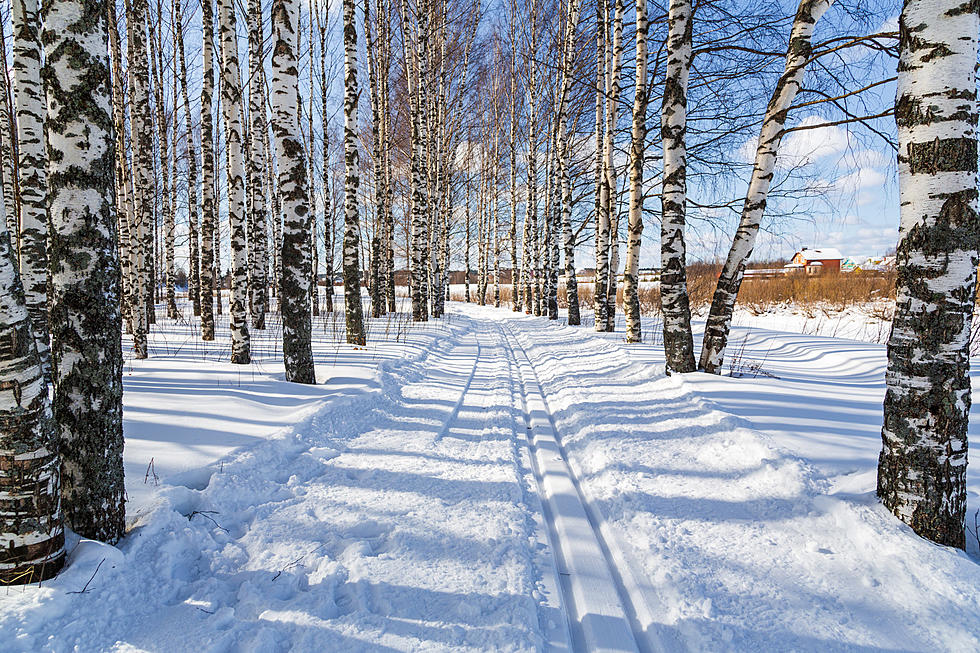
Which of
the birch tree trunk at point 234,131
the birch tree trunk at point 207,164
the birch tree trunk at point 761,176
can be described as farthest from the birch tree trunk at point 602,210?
the birch tree trunk at point 207,164

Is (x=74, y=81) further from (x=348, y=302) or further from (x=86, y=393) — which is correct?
(x=348, y=302)

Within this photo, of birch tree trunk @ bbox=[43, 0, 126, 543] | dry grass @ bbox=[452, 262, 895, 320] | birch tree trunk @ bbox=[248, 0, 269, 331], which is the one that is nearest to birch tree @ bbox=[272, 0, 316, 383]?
birch tree trunk @ bbox=[248, 0, 269, 331]

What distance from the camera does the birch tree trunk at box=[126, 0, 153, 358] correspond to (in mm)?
6609

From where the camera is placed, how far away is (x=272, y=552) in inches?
93.0

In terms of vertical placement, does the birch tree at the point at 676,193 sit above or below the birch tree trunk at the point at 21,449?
above

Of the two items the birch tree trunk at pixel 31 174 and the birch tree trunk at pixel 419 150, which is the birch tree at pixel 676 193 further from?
the birch tree trunk at pixel 419 150

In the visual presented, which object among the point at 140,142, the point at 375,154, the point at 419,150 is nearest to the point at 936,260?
the point at 419,150

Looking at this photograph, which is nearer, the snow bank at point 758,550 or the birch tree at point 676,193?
the snow bank at point 758,550

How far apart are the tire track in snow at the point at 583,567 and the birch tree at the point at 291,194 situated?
3.54 meters

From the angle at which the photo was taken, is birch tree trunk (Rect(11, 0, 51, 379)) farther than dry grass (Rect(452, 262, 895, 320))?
No

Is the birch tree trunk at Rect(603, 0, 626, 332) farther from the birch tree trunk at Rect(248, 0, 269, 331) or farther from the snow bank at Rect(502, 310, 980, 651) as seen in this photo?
the snow bank at Rect(502, 310, 980, 651)

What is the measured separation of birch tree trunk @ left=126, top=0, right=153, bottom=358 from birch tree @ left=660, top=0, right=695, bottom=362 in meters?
7.86

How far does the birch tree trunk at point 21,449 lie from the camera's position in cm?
177

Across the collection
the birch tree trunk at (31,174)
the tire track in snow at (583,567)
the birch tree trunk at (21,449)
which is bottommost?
the tire track in snow at (583,567)
